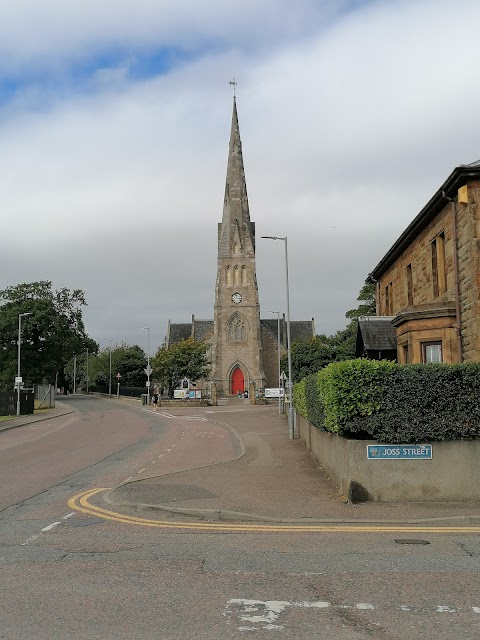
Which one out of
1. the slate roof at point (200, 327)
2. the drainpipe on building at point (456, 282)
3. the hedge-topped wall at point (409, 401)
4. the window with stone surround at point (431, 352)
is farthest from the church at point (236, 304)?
the hedge-topped wall at point (409, 401)

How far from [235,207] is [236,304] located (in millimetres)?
13080

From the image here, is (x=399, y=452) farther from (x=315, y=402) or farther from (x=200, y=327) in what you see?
(x=200, y=327)

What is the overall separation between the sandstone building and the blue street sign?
6.78 m

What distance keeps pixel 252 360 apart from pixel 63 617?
7619 centimetres

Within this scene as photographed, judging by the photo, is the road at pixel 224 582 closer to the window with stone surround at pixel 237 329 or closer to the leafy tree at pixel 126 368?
the window with stone surround at pixel 237 329

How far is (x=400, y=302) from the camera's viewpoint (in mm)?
26219

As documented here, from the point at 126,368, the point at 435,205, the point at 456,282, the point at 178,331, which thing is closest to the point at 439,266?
the point at 435,205

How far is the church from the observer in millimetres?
81250

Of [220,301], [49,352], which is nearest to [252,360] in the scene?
[220,301]

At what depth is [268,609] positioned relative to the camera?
5453mm

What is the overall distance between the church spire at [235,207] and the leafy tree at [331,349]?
914 inches

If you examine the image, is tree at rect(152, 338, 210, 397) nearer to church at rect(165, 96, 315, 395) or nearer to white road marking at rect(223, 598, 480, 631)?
church at rect(165, 96, 315, 395)

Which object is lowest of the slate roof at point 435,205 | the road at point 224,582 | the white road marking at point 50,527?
the white road marking at point 50,527

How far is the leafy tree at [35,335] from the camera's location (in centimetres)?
7100
